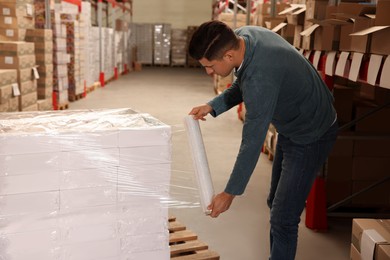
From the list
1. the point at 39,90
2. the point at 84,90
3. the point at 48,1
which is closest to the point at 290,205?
the point at 39,90

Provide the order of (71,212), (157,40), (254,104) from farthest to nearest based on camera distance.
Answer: (157,40) → (71,212) → (254,104)

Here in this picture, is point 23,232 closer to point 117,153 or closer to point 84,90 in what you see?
point 117,153

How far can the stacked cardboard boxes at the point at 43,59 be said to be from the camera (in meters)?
7.85

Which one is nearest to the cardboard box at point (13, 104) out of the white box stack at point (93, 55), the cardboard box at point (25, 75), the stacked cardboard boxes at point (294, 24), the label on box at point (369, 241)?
the cardboard box at point (25, 75)

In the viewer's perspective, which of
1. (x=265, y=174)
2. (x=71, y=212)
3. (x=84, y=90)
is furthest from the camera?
(x=84, y=90)

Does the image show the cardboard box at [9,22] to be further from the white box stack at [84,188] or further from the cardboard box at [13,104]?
the white box stack at [84,188]

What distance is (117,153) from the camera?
2320 mm

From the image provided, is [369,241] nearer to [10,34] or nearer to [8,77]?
[8,77]

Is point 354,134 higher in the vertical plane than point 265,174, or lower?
higher

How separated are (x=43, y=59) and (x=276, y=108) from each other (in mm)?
6255

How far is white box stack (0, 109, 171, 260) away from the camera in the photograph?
2.18 m

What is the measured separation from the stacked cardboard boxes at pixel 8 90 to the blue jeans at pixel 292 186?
4.42 m

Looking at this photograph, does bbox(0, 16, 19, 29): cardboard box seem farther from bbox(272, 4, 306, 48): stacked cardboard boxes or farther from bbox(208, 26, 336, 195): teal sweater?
bbox(208, 26, 336, 195): teal sweater

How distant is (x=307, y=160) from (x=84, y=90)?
9.02 metres
